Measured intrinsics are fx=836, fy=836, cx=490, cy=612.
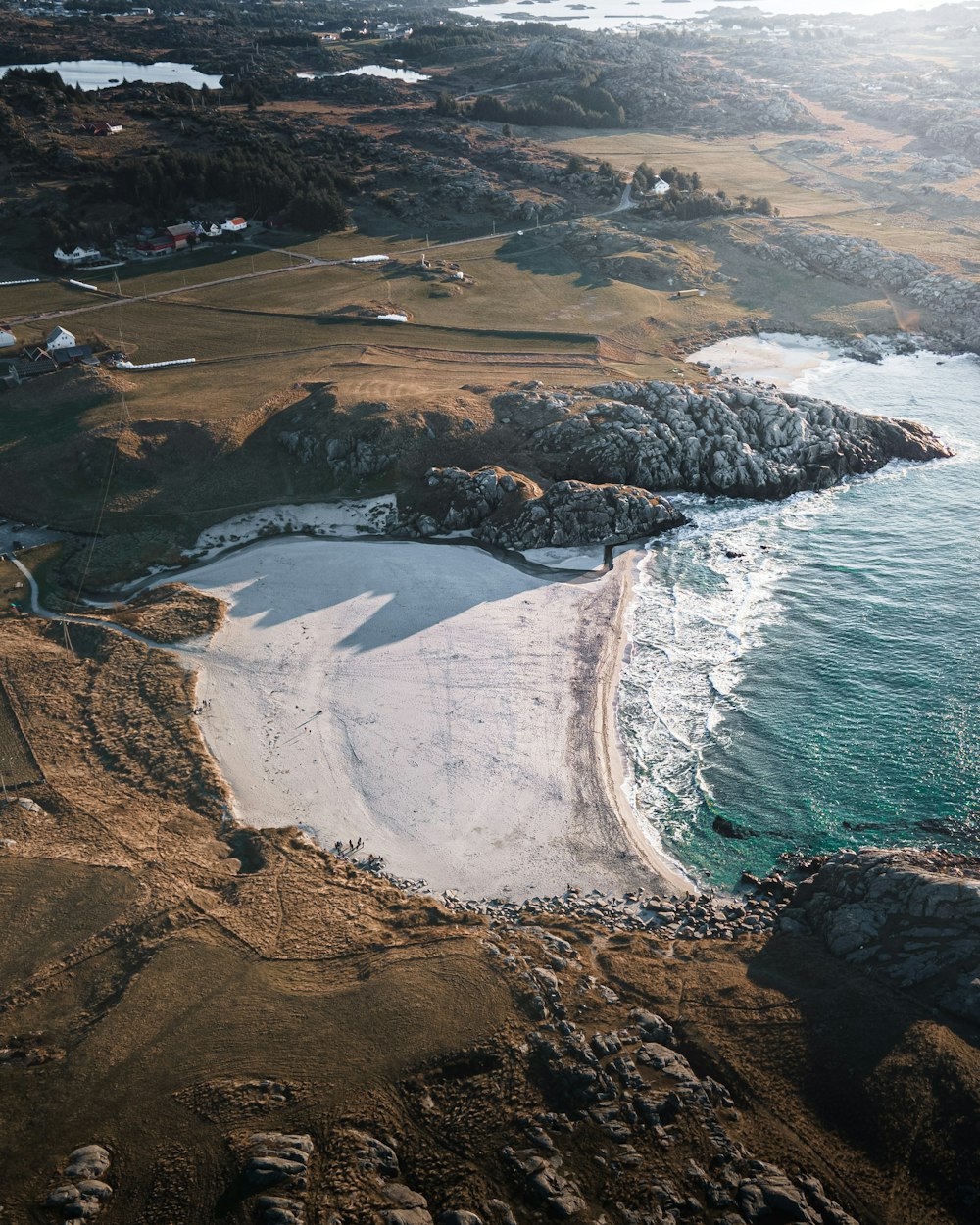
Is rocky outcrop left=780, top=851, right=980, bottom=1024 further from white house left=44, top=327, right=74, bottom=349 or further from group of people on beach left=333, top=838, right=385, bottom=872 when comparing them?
white house left=44, top=327, right=74, bottom=349

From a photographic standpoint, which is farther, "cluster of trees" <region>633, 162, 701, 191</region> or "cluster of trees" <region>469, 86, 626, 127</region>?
"cluster of trees" <region>469, 86, 626, 127</region>


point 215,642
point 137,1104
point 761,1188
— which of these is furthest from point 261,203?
point 761,1188

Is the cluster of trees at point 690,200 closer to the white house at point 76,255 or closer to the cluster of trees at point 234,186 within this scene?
the cluster of trees at point 234,186

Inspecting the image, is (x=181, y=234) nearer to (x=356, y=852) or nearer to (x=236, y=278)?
(x=236, y=278)

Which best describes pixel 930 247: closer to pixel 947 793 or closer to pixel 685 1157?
pixel 947 793

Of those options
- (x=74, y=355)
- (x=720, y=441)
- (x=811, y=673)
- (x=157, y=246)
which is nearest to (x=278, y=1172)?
(x=811, y=673)

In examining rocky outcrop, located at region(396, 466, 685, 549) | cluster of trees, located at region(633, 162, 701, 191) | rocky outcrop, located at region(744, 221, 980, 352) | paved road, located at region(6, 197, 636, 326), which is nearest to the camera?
rocky outcrop, located at region(396, 466, 685, 549)

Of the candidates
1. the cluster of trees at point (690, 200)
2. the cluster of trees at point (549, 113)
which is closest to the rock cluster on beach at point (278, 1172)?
the cluster of trees at point (690, 200)

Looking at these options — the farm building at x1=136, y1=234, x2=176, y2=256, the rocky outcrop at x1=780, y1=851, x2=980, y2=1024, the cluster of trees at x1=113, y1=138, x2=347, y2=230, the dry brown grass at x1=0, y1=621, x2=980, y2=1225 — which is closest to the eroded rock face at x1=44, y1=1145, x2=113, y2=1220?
the dry brown grass at x1=0, y1=621, x2=980, y2=1225
